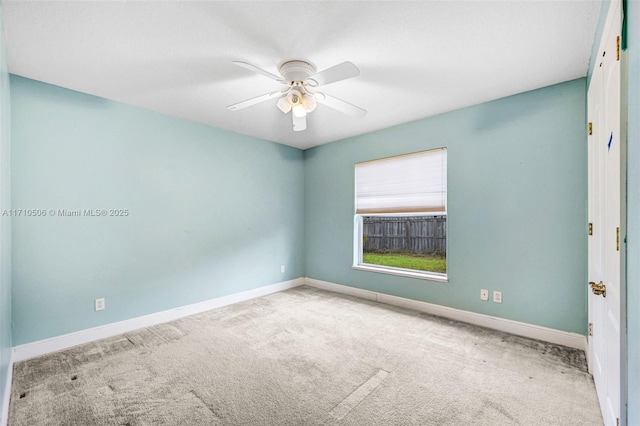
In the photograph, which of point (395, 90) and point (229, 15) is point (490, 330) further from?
point (229, 15)

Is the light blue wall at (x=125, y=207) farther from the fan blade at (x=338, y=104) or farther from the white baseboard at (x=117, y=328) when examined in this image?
the fan blade at (x=338, y=104)

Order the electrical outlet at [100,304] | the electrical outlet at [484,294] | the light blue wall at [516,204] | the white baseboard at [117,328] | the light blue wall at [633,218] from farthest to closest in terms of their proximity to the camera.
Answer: the electrical outlet at [484,294] < the electrical outlet at [100,304] < the light blue wall at [516,204] < the white baseboard at [117,328] < the light blue wall at [633,218]

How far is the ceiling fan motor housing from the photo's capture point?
87.9 inches

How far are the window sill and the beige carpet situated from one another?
1.70 feet

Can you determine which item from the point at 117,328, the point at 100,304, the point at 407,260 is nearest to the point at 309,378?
the point at 117,328

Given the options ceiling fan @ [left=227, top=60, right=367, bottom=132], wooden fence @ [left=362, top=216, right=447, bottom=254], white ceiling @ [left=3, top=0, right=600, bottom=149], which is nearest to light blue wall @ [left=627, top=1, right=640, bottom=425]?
white ceiling @ [left=3, top=0, right=600, bottom=149]

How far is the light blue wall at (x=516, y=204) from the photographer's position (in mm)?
→ 2621

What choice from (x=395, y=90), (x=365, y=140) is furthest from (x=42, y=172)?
(x=365, y=140)

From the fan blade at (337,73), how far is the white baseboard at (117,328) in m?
3.07

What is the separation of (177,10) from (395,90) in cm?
194

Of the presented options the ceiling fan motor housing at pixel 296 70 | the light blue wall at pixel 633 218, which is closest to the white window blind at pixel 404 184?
the ceiling fan motor housing at pixel 296 70

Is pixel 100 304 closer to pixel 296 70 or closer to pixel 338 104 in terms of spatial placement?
pixel 296 70

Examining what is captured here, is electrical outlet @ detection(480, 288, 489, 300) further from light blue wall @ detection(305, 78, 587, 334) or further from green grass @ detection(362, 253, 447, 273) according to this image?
green grass @ detection(362, 253, 447, 273)

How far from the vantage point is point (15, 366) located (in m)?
2.35
